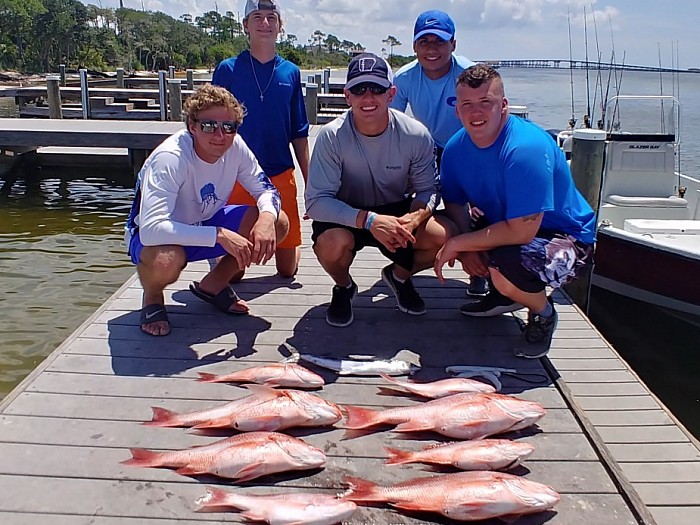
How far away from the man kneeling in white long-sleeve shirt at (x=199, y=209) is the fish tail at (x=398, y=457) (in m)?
1.47

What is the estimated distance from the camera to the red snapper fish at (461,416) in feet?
9.07

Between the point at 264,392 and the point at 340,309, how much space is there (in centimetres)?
120

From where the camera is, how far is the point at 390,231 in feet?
11.9

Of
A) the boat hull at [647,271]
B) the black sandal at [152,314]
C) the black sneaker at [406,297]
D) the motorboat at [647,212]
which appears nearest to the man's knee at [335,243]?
the black sneaker at [406,297]

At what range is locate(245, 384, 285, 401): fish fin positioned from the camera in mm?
2908

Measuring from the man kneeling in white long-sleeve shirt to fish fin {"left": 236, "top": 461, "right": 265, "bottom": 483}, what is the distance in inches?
55.9

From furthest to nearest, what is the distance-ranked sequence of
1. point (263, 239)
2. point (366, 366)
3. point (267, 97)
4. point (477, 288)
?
point (267, 97) < point (477, 288) < point (263, 239) < point (366, 366)

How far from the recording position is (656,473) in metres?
2.85

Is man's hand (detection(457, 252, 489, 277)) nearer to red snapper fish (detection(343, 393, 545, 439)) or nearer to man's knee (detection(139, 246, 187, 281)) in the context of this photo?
red snapper fish (detection(343, 393, 545, 439))

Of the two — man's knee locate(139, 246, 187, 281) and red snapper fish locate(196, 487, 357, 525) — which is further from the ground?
man's knee locate(139, 246, 187, 281)

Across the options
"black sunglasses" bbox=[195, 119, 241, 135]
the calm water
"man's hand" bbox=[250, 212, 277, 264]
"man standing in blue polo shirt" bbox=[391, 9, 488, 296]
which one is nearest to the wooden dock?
"man's hand" bbox=[250, 212, 277, 264]

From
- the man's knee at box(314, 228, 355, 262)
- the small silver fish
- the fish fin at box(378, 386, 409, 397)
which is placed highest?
the man's knee at box(314, 228, 355, 262)

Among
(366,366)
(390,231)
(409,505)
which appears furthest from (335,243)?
(409,505)

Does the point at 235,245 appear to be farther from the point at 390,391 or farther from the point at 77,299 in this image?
the point at 77,299
